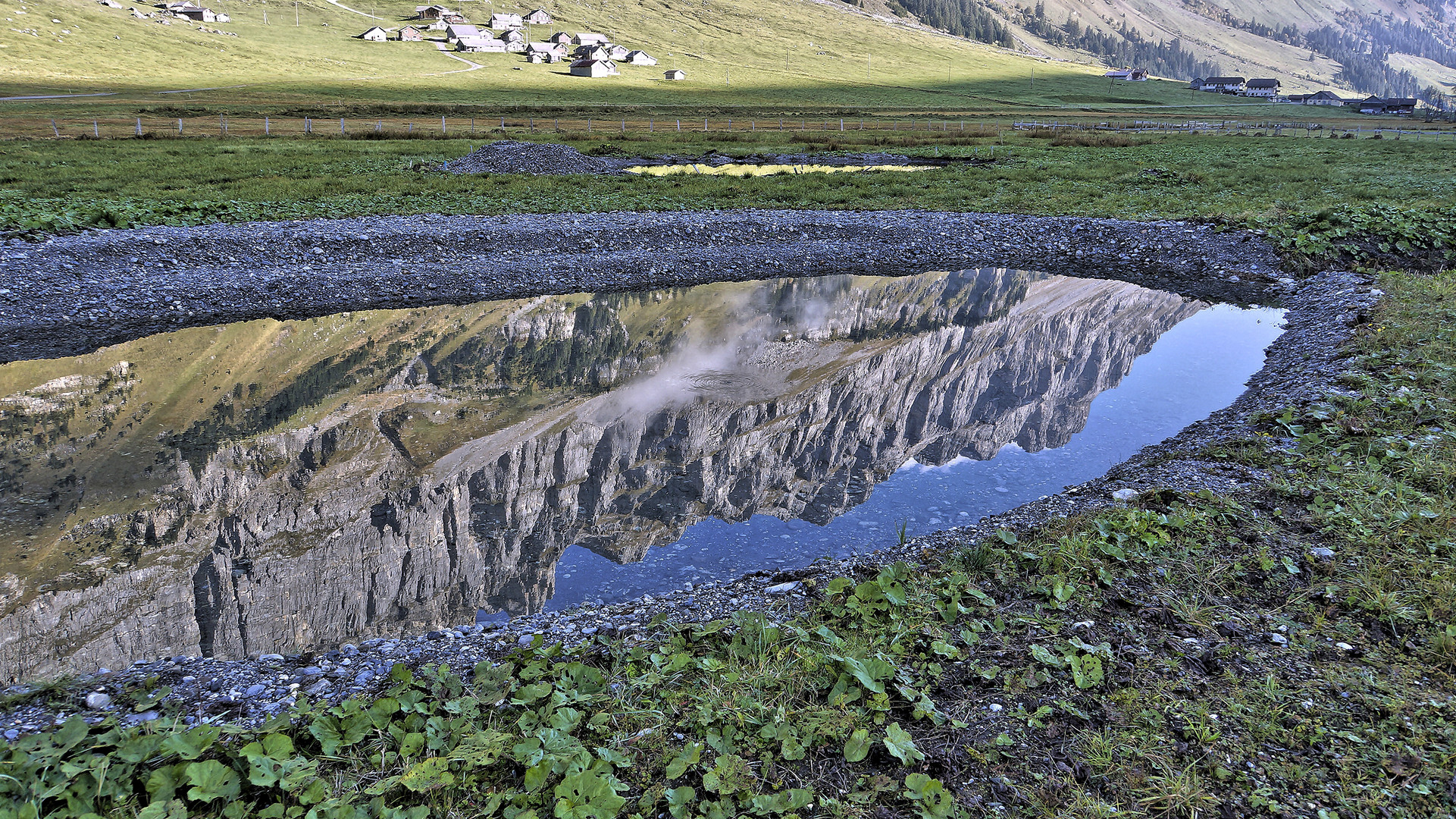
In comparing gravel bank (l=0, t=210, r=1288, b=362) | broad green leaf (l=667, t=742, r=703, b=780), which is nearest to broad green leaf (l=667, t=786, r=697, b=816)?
broad green leaf (l=667, t=742, r=703, b=780)

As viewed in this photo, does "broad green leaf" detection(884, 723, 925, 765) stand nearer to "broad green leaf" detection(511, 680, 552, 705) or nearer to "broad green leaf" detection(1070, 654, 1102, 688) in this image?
"broad green leaf" detection(1070, 654, 1102, 688)

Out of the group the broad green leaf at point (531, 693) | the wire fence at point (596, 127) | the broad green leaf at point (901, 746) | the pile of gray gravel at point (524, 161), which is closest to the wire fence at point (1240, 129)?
the wire fence at point (596, 127)

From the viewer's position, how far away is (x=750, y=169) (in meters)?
51.8

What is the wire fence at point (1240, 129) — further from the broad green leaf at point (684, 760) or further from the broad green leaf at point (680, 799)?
the broad green leaf at point (680, 799)

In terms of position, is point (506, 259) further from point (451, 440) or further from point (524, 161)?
point (524, 161)

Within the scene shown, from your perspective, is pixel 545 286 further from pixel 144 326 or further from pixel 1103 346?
pixel 1103 346

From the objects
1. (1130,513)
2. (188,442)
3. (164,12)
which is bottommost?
(188,442)

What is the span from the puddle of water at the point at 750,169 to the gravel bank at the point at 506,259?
15.5 m

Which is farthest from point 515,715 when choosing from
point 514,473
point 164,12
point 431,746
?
point 164,12

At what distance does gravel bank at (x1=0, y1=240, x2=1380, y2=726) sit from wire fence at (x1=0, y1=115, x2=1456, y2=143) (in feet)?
212

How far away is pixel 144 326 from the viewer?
2077 cm

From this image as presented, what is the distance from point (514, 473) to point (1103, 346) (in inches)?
641

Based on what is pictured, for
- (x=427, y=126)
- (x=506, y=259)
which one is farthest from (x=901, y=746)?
(x=427, y=126)

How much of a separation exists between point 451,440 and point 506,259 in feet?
44.0
